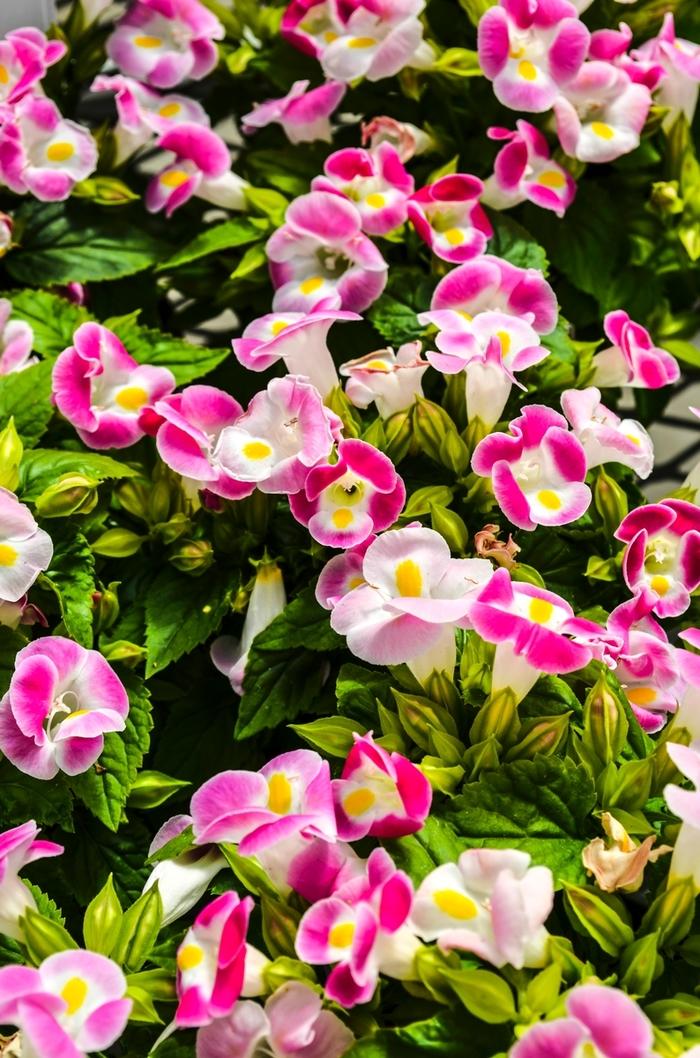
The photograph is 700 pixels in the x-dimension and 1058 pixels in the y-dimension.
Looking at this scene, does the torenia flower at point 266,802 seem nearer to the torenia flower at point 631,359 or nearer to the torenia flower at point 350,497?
the torenia flower at point 350,497

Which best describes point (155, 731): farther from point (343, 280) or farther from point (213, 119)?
point (213, 119)

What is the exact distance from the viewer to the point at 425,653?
708mm

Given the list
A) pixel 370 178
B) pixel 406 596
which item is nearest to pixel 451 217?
pixel 370 178

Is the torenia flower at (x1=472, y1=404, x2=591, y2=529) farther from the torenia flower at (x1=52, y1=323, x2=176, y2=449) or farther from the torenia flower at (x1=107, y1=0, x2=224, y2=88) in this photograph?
the torenia flower at (x1=107, y1=0, x2=224, y2=88)

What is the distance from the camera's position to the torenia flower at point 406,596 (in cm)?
68

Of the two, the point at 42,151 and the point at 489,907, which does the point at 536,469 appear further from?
the point at 42,151

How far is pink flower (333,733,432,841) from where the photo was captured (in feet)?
2.11

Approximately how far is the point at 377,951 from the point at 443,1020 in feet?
0.15

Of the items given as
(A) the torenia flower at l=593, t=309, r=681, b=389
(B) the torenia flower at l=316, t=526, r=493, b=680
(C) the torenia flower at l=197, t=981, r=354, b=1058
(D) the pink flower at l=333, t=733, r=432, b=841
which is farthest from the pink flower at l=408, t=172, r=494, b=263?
(C) the torenia flower at l=197, t=981, r=354, b=1058

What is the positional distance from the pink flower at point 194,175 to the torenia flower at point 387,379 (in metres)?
0.28

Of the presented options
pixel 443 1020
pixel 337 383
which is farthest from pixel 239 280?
pixel 443 1020

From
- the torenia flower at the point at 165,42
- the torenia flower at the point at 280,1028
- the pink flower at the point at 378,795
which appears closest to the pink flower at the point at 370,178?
the torenia flower at the point at 165,42

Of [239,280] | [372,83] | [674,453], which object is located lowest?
[674,453]

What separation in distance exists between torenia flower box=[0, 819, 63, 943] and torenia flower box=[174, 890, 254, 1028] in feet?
0.30
